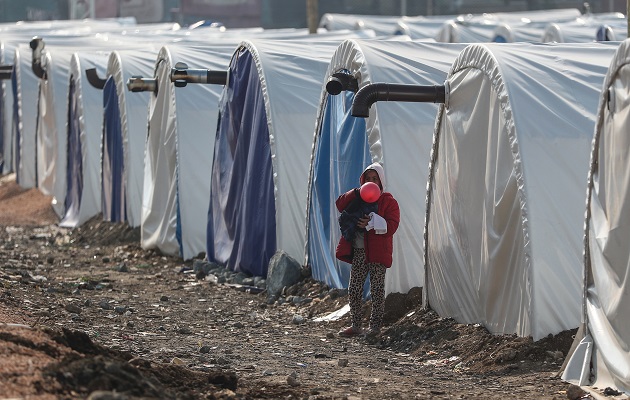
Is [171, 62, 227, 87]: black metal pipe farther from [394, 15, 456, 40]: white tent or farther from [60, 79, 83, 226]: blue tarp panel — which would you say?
[394, 15, 456, 40]: white tent

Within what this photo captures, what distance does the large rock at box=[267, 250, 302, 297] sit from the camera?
13281 mm

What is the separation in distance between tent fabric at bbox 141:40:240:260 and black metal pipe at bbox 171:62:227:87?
3.12ft

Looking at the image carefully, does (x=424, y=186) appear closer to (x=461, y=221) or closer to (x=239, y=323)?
(x=461, y=221)

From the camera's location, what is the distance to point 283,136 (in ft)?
46.6

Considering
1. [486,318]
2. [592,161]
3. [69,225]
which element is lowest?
[69,225]

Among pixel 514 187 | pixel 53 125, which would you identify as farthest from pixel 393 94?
pixel 53 125

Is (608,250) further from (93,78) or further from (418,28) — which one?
(418,28)

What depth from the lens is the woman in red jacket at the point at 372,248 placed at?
408 inches

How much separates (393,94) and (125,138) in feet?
31.5

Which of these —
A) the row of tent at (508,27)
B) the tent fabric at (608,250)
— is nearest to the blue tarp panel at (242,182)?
the tent fabric at (608,250)

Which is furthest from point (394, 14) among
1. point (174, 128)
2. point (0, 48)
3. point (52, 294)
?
point (52, 294)

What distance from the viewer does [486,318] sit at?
9695 mm

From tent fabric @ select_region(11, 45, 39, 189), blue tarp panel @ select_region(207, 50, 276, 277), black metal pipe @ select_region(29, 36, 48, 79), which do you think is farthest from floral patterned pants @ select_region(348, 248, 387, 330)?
tent fabric @ select_region(11, 45, 39, 189)

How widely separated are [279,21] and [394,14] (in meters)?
4.65
